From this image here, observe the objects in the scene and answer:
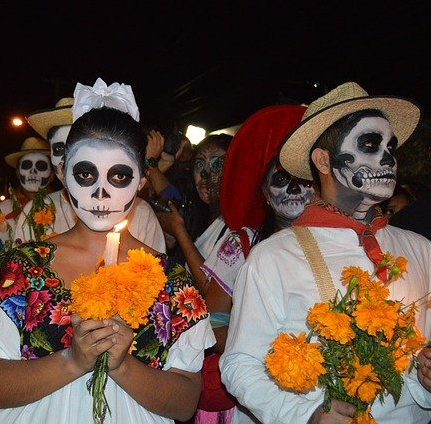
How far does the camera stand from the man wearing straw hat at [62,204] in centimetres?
452

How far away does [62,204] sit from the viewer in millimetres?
5117

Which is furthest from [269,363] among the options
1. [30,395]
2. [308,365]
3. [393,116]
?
[393,116]

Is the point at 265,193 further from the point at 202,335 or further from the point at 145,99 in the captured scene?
the point at 145,99

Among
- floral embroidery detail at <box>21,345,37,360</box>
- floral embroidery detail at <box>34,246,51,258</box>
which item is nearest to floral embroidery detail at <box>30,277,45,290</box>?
floral embroidery detail at <box>34,246,51,258</box>

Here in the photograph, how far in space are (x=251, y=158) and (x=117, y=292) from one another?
1.83 metres

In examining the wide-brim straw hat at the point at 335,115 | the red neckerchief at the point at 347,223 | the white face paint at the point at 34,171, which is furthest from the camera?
the white face paint at the point at 34,171

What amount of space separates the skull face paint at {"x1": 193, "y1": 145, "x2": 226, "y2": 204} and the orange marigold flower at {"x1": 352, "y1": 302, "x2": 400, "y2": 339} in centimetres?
297

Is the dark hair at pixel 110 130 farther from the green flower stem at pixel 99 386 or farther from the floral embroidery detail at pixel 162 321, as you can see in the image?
the green flower stem at pixel 99 386

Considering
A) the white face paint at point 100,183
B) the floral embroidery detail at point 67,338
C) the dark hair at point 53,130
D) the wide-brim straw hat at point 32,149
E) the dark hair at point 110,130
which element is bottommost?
the floral embroidery detail at point 67,338

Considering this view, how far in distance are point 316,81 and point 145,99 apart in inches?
443

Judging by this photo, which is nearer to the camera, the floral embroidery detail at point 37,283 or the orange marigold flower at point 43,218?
the floral embroidery detail at point 37,283

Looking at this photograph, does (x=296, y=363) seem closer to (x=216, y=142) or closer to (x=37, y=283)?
(x=37, y=283)

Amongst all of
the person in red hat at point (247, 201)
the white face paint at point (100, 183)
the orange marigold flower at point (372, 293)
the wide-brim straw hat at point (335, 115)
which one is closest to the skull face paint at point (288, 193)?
the person in red hat at point (247, 201)

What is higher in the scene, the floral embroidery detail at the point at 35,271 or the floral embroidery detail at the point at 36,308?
the floral embroidery detail at the point at 35,271
